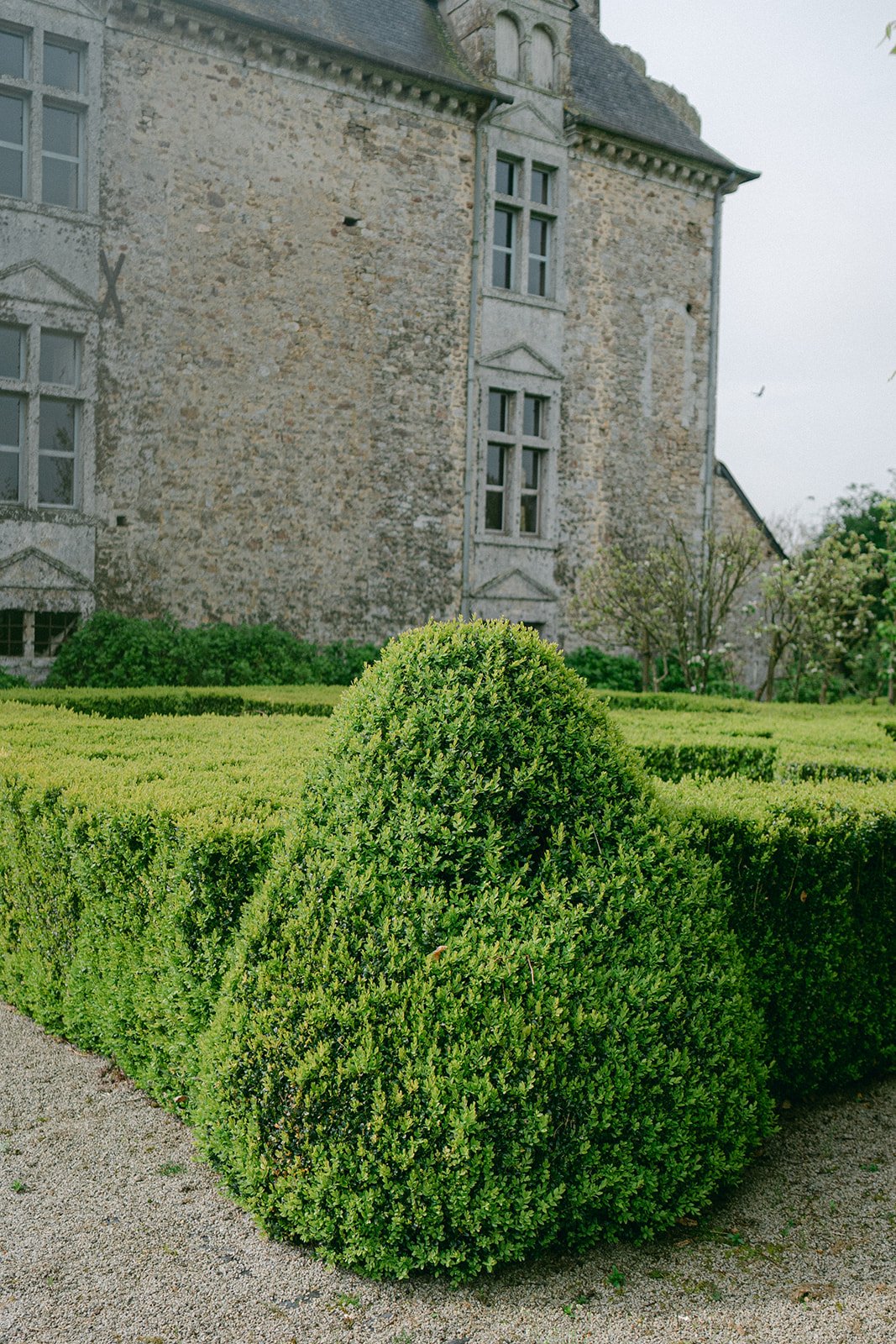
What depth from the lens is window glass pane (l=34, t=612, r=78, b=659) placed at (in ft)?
47.9

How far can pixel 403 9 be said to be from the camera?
1873 centimetres

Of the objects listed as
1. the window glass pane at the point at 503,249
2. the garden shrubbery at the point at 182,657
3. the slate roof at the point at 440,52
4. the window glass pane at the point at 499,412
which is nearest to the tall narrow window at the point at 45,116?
the slate roof at the point at 440,52

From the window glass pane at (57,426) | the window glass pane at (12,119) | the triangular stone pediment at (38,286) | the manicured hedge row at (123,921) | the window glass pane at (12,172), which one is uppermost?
the window glass pane at (12,119)

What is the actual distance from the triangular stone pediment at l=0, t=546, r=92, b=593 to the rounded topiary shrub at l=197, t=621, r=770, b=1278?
37.6 feet

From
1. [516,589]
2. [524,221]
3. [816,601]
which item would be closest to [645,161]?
[524,221]

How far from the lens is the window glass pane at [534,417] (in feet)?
63.7

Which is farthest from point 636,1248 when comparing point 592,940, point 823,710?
point 823,710

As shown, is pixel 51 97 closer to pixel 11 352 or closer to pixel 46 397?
pixel 11 352

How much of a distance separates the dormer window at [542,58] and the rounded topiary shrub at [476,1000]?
18.2 m

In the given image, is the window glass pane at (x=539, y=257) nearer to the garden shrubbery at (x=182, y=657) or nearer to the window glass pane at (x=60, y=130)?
the garden shrubbery at (x=182, y=657)

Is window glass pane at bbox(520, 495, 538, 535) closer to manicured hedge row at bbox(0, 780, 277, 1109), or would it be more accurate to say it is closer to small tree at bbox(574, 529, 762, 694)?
small tree at bbox(574, 529, 762, 694)

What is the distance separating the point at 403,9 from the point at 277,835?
1846cm

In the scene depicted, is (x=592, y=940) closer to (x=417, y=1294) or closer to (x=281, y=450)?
(x=417, y=1294)

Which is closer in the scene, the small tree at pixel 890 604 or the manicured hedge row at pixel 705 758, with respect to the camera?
the manicured hedge row at pixel 705 758
